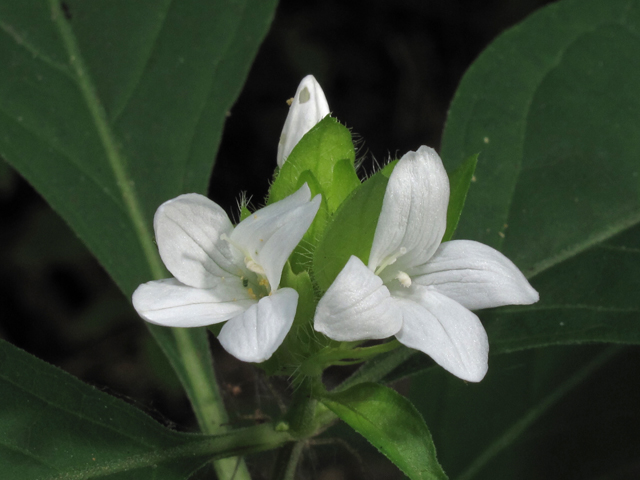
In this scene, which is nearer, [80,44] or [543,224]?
[543,224]

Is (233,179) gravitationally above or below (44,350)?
above

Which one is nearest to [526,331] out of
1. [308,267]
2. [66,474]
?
[308,267]

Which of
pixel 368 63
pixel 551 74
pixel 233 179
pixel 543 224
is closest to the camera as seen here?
pixel 543 224

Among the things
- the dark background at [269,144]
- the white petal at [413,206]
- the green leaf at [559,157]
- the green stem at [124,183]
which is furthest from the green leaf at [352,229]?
the dark background at [269,144]

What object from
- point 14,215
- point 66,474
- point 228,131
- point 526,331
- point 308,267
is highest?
point 228,131

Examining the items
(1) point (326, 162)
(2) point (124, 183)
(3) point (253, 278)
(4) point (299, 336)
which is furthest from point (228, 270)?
(2) point (124, 183)

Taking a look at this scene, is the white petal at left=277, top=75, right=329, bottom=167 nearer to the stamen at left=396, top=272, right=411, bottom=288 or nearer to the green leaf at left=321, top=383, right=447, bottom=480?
the stamen at left=396, top=272, right=411, bottom=288

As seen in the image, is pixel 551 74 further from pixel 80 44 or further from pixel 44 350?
pixel 44 350

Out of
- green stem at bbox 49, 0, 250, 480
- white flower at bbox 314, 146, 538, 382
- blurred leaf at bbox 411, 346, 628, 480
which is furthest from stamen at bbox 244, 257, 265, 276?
blurred leaf at bbox 411, 346, 628, 480

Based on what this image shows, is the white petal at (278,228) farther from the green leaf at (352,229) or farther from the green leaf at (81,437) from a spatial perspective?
the green leaf at (81,437)
